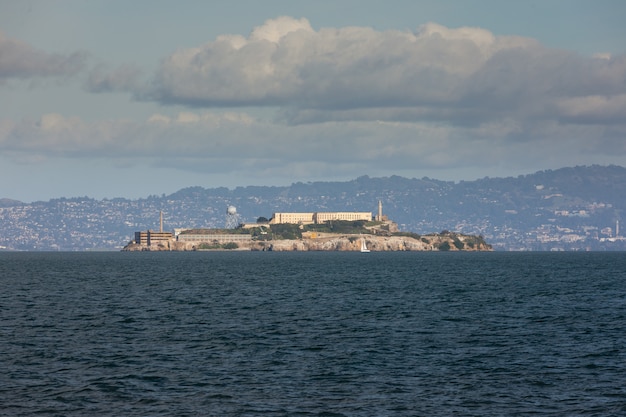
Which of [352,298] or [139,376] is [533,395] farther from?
A: [352,298]

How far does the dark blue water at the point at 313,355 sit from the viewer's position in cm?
4225

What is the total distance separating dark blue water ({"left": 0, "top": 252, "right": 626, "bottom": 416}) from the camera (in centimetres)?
4225

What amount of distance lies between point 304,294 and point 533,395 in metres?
64.9

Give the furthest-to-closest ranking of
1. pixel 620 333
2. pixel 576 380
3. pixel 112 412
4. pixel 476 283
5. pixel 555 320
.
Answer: pixel 476 283
pixel 555 320
pixel 620 333
pixel 576 380
pixel 112 412

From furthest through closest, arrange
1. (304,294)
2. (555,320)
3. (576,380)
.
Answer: (304,294), (555,320), (576,380)

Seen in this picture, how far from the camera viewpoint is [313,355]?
184ft

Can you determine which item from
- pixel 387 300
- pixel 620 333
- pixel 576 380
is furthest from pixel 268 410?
pixel 387 300

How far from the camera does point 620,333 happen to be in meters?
67.1

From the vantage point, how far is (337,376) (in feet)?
161

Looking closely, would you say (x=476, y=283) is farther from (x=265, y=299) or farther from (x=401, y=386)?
(x=401, y=386)

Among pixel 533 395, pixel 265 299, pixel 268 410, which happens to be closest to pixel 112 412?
pixel 268 410

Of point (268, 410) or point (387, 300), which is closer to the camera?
point (268, 410)

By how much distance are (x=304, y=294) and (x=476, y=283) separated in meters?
35.4

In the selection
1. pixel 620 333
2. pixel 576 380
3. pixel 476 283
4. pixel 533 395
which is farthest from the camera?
pixel 476 283
